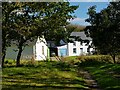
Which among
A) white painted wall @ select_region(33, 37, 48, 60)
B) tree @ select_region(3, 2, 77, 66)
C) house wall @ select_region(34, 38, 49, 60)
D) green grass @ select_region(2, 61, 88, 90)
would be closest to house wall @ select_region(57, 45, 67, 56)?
house wall @ select_region(34, 38, 49, 60)

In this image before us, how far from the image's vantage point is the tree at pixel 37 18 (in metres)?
27.9

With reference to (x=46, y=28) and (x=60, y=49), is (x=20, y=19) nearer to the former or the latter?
(x=46, y=28)

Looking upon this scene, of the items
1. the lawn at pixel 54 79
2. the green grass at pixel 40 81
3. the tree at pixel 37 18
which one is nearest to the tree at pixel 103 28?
the lawn at pixel 54 79

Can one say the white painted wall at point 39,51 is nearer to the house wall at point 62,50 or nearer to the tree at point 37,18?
the tree at point 37,18

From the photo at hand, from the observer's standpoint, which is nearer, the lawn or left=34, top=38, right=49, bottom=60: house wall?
the lawn

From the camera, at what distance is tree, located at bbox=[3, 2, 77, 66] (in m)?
27.9

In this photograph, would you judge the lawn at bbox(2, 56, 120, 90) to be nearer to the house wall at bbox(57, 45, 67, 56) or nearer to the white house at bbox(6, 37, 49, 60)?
the white house at bbox(6, 37, 49, 60)

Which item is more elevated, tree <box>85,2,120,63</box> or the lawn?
tree <box>85,2,120,63</box>

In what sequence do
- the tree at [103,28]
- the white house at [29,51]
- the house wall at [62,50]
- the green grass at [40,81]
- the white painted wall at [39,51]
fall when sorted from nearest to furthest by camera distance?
the green grass at [40,81] < the tree at [103,28] < the white house at [29,51] < the white painted wall at [39,51] < the house wall at [62,50]

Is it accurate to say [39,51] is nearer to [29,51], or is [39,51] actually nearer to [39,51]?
[39,51]

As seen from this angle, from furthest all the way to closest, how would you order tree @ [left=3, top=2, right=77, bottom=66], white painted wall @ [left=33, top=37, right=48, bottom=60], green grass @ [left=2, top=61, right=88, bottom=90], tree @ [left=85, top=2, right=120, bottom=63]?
white painted wall @ [left=33, top=37, right=48, bottom=60]
tree @ [left=85, top=2, right=120, bottom=63]
tree @ [left=3, top=2, right=77, bottom=66]
green grass @ [left=2, top=61, right=88, bottom=90]

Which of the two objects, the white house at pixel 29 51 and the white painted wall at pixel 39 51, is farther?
the white painted wall at pixel 39 51

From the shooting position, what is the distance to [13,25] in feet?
90.9

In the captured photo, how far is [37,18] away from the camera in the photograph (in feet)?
102
